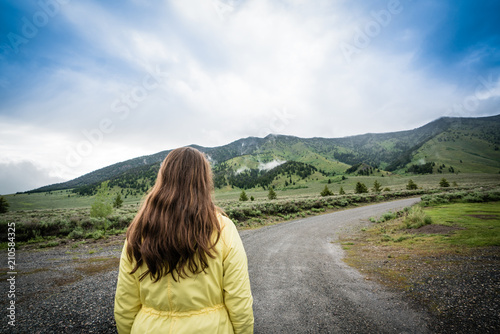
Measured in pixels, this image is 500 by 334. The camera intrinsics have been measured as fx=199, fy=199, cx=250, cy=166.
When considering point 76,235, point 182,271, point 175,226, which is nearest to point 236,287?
point 182,271

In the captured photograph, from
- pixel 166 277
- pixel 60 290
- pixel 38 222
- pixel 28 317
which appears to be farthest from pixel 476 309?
pixel 38 222

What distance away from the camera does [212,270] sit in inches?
70.3

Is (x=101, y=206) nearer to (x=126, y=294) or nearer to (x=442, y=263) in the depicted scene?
(x=126, y=294)

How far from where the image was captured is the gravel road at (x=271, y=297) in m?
4.07

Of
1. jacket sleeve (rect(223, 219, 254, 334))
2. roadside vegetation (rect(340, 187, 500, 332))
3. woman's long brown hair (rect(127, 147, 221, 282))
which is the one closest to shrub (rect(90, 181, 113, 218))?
roadside vegetation (rect(340, 187, 500, 332))

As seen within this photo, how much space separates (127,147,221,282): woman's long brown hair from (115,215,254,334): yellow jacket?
0.29 feet

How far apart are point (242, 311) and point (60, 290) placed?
7060mm

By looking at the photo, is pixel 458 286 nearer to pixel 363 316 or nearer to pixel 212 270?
pixel 363 316

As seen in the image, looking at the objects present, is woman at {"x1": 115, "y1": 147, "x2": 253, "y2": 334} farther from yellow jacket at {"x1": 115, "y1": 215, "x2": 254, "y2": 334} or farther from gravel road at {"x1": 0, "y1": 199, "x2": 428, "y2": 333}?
gravel road at {"x1": 0, "y1": 199, "x2": 428, "y2": 333}

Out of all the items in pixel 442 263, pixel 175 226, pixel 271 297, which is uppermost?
pixel 175 226

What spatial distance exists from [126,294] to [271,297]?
4.36 metres

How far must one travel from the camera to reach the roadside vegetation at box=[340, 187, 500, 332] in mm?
4203

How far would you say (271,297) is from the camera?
5.21 metres

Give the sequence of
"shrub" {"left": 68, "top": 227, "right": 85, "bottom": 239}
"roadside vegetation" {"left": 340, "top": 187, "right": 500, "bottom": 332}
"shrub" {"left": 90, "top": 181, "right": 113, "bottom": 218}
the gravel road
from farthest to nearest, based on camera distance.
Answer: "shrub" {"left": 90, "top": 181, "right": 113, "bottom": 218} → "shrub" {"left": 68, "top": 227, "right": 85, "bottom": 239} → "roadside vegetation" {"left": 340, "top": 187, "right": 500, "bottom": 332} → the gravel road
